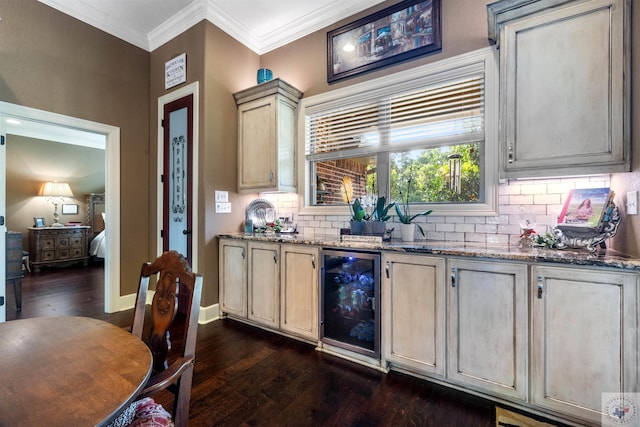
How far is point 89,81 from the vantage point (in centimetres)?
328

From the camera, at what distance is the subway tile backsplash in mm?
2092

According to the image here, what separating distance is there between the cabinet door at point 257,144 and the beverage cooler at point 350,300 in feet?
4.19

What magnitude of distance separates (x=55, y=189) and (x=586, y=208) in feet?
29.1

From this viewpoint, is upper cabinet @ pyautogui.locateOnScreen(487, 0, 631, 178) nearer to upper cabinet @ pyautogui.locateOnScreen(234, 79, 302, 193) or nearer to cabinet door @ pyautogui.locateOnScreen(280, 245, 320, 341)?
cabinet door @ pyautogui.locateOnScreen(280, 245, 320, 341)

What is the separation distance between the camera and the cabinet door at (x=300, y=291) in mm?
2488

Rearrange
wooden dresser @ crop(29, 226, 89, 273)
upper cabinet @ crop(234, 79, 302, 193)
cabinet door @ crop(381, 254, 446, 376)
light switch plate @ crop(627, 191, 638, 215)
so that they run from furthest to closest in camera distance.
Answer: wooden dresser @ crop(29, 226, 89, 273) < upper cabinet @ crop(234, 79, 302, 193) < cabinet door @ crop(381, 254, 446, 376) < light switch plate @ crop(627, 191, 638, 215)

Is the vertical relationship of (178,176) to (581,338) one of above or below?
above

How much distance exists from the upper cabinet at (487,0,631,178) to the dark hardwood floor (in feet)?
5.31

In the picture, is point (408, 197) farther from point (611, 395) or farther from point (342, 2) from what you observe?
point (342, 2)

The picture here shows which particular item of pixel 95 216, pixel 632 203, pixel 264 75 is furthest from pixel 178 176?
pixel 95 216

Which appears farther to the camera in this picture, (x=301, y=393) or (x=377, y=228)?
(x=377, y=228)

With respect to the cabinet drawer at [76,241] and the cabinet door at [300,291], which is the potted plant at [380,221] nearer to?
the cabinet door at [300,291]

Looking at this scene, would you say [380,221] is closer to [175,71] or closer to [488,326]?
[488,326]

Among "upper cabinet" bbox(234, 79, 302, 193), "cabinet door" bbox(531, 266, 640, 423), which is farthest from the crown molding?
"cabinet door" bbox(531, 266, 640, 423)
